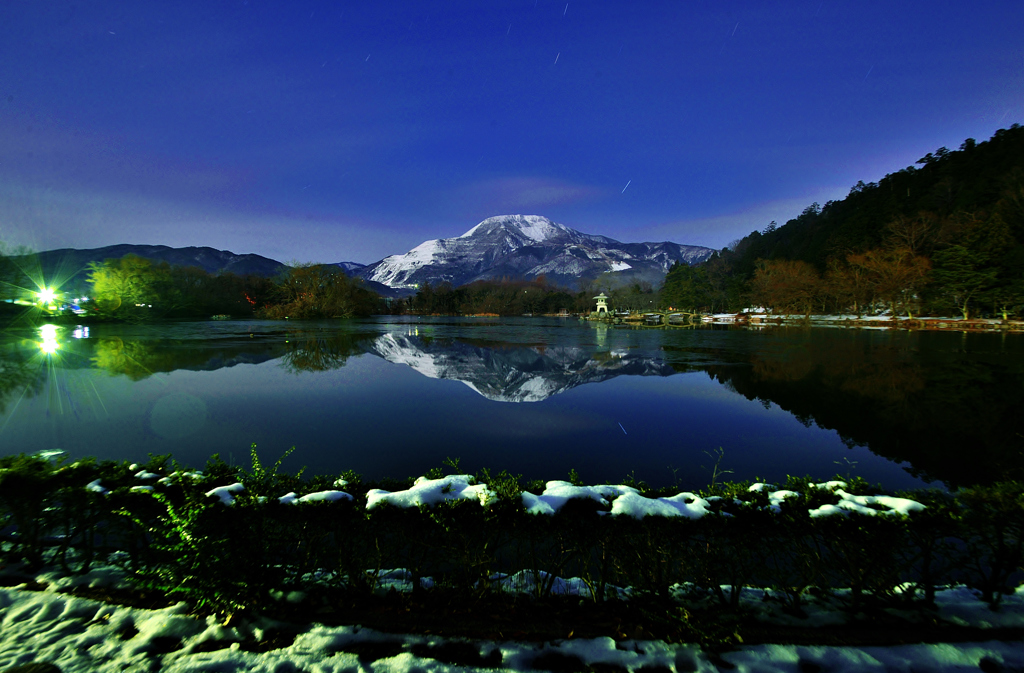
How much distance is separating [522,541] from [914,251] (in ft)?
229

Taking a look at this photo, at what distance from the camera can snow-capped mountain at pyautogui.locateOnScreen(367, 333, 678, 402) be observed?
1143cm

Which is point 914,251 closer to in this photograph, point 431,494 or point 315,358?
point 315,358

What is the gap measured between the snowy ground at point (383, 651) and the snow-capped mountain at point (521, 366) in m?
7.44

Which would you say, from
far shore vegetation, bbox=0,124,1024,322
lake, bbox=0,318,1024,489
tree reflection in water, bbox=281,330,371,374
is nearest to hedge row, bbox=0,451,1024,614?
lake, bbox=0,318,1024,489

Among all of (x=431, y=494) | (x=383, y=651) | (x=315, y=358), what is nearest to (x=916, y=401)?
(x=431, y=494)

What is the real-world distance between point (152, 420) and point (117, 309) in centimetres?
5162

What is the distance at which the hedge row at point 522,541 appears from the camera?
2.61 meters

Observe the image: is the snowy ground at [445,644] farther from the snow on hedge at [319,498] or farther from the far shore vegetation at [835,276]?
the far shore vegetation at [835,276]

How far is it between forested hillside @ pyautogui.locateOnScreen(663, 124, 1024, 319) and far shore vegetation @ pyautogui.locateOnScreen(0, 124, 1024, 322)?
0.17 metres

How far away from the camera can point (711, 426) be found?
768 centimetres

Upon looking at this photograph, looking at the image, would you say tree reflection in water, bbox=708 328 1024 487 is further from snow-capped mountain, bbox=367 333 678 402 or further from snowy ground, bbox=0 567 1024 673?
snowy ground, bbox=0 567 1024 673

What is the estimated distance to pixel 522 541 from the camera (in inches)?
110

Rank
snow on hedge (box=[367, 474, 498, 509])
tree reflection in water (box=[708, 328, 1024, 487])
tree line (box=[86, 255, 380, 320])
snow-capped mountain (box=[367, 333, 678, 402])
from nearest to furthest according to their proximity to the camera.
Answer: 1. snow on hedge (box=[367, 474, 498, 509])
2. tree reflection in water (box=[708, 328, 1024, 487])
3. snow-capped mountain (box=[367, 333, 678, 402])
4. tree line (box=[86, 255, 380, 320])

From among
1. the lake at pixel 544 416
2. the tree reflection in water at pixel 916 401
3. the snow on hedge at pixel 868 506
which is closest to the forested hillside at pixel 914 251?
the tree reflection in water at pixel 916 401
